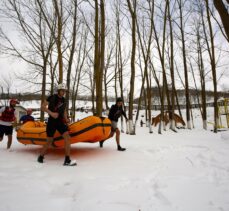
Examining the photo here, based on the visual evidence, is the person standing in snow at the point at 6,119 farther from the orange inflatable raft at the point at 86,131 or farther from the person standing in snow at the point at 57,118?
the person standing in snow at the point at 57,118

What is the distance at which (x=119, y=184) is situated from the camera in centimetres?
304

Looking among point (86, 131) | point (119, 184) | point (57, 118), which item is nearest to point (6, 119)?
point (57, 118)

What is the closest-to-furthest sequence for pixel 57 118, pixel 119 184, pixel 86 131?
pixel 119 184, pixel 57 118, pixel 86 131

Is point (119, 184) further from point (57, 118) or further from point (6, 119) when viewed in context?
point (6, 119)

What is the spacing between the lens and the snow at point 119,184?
2.35m

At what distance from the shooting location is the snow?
2350mm

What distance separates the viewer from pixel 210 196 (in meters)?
2.48

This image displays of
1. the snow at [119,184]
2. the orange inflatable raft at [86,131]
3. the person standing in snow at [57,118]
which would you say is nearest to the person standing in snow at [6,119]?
the orange inflatable raft at [86,131]

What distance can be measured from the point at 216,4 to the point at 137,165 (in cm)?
342

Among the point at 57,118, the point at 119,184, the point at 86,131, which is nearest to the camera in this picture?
the point at 119,184

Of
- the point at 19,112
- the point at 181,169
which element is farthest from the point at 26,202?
Answer: the point at 19,112

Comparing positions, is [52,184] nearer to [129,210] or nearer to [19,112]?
[129,210]

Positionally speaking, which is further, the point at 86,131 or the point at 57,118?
the point at 86,131

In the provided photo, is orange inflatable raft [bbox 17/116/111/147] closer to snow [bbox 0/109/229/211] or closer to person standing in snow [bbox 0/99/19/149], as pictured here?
snow [bbox 0/109/229/211]
